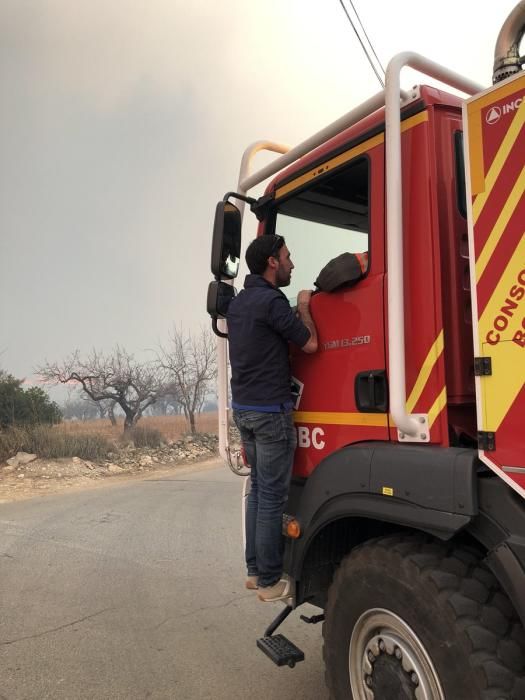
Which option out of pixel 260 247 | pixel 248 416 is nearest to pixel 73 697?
pixel 248 416

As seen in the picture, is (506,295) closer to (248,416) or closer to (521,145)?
(521,145)

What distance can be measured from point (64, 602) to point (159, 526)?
244 centimetres

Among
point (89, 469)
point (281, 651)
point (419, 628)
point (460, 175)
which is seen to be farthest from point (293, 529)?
point (89, 469)

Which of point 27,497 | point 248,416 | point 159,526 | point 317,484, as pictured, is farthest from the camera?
point 27,497

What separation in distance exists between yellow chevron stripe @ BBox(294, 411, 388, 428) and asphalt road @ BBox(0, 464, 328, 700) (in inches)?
61.2

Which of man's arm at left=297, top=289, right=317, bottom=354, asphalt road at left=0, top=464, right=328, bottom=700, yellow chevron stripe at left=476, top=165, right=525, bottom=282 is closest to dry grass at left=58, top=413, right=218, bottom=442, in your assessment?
asphalt road at left=0, top=464, right=328, bottom=700

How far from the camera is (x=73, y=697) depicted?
299 cm

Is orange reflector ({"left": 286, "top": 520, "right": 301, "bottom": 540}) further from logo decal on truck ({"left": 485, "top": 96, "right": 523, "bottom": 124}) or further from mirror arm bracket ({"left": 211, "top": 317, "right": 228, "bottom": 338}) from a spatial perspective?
logo decal on truck ({"left": 485, "top": 96, "right": 523, "bottom": 124})

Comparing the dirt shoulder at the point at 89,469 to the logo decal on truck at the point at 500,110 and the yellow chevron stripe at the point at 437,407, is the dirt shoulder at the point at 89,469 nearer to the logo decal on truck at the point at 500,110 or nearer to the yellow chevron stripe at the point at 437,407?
the yellow chevron stripe at the point at 437,407

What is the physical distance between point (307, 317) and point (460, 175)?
93 cm

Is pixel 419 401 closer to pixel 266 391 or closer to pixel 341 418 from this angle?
pixel 341 418

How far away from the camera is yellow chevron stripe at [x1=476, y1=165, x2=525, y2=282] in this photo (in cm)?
179

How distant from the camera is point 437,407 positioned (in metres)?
2.05

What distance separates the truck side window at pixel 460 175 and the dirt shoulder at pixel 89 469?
9.23m
